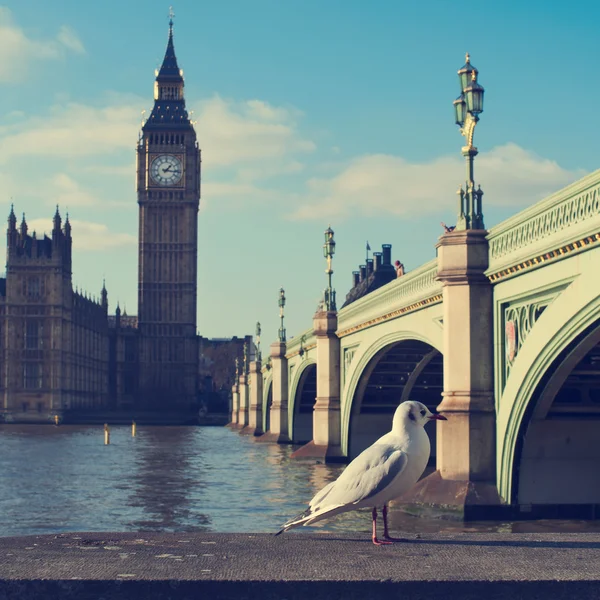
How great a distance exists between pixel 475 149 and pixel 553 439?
18.6 ft

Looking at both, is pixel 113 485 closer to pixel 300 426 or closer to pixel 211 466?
pixel 211 466

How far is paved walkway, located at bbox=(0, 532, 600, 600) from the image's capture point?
6734mm

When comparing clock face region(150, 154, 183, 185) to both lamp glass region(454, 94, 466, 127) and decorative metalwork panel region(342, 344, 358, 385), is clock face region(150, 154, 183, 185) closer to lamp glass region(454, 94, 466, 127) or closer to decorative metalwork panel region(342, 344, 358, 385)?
decorative metalwork panel region(342, 344, 358, 385)

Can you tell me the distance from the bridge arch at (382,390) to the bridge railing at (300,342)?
536 cm

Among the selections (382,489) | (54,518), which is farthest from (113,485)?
(382,489)

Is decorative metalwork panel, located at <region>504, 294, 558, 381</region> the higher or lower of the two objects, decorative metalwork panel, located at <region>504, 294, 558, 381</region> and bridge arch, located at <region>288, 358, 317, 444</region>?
the higher

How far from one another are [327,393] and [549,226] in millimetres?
25163

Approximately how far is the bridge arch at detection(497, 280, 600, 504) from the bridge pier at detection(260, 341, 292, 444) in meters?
40.0

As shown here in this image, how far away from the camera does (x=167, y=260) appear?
14575cm

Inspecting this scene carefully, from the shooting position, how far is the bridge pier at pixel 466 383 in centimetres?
2066

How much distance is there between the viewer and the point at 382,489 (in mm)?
9148

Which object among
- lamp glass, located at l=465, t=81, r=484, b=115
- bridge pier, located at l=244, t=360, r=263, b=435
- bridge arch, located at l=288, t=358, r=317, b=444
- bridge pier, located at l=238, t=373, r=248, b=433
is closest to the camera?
lamp glass, located at l=465, t=81, r=484, b=115
